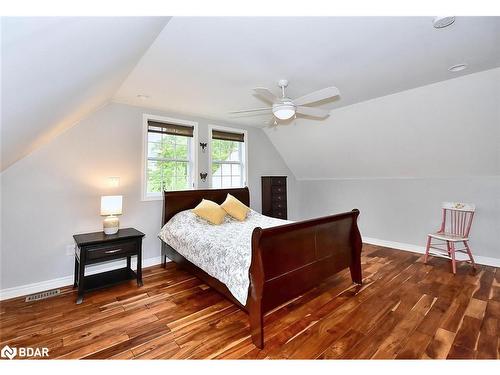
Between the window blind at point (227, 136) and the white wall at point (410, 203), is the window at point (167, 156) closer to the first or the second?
the window blind at point (227, 136)

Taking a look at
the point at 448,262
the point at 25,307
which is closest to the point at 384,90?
the point at 448,262

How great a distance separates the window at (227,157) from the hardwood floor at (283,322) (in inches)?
84.8

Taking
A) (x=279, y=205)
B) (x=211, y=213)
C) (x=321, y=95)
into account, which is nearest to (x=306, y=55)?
(x=321, y=95)

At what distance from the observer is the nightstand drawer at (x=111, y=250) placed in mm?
2678

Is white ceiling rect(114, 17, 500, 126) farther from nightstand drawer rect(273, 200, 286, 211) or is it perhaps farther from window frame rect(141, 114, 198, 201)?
nightstand drawer rect(273, 200, 286, 211)

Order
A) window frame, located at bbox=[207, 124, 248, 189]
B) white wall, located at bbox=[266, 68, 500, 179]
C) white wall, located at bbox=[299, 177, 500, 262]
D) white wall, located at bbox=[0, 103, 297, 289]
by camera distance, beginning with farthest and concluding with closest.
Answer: window frame, located at bbox=[207, 124, 248, 189] → white wall, located at bbox=[299, 177, 500, 262] → white wall, located at bbox=[266, 68, 500, 179] → white wall, located at bbox=[0, 103, 297, 289]

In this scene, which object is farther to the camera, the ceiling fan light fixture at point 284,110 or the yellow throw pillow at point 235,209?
the yellow throw pillow at point 235,209

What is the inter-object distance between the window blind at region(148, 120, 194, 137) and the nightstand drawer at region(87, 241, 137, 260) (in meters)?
1.91

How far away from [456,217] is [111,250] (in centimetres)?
531

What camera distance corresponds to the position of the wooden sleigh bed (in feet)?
6.23

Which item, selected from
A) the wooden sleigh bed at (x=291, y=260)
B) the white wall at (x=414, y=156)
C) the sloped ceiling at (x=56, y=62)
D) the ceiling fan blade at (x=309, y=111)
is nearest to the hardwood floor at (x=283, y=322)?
the wooden sleigh bed at (x=291, y=260)

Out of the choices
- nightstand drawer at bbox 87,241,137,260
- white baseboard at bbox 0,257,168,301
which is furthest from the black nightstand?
white baseboard at bbox 0,257,168,301

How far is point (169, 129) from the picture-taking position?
3957mm
